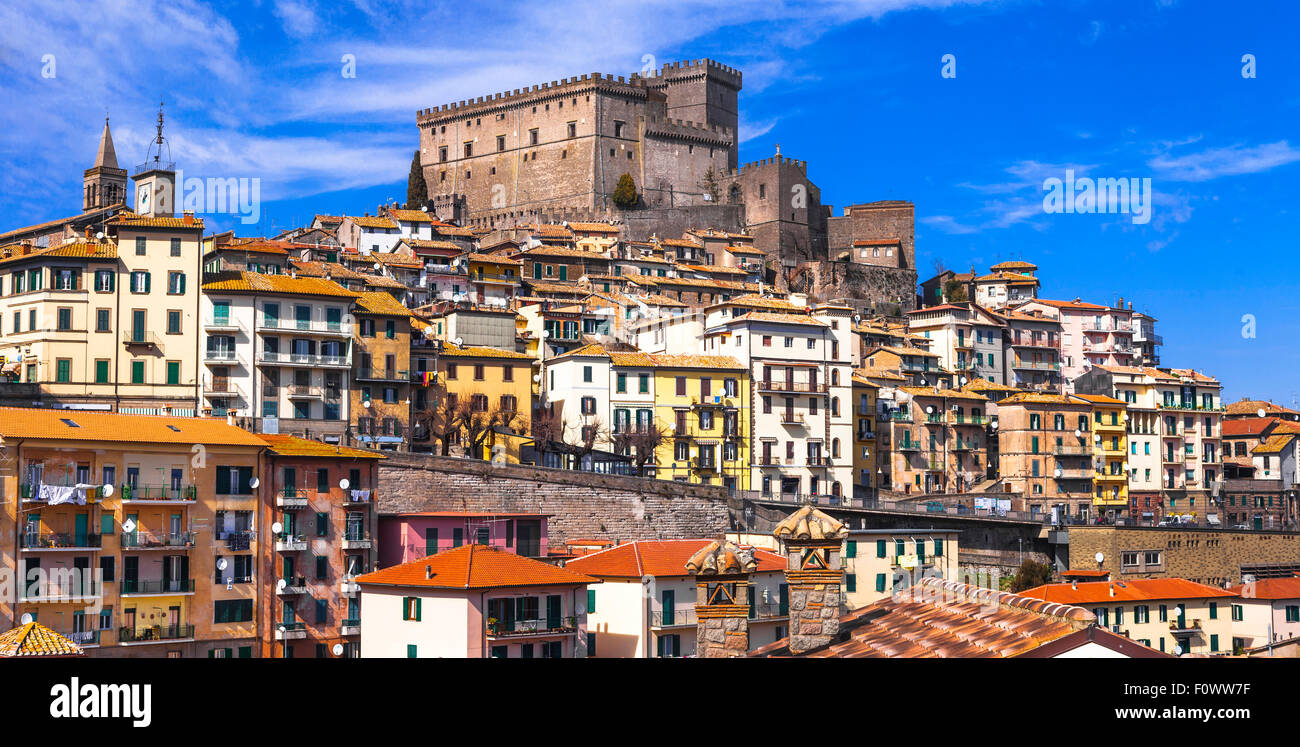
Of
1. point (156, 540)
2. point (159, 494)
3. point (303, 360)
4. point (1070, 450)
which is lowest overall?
point (156, 540)

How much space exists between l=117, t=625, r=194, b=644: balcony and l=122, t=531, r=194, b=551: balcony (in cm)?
240

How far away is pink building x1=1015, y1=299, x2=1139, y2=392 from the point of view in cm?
9762

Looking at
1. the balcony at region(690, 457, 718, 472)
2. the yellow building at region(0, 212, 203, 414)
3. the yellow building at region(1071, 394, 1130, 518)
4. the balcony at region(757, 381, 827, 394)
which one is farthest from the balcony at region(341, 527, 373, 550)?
the yellow building at region(1071, 394, 1130, 518)

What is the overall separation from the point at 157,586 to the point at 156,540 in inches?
54.0

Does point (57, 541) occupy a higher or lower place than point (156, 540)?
higher

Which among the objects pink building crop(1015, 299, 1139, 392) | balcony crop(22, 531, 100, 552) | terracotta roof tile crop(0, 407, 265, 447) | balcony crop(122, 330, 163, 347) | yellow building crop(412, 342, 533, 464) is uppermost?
pink building crop(1015, 299, 1139, 392)

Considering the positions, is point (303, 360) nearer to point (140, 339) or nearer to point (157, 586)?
point (140, 339)

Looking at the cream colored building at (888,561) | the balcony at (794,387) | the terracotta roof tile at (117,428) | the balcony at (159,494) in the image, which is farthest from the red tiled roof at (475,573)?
the balcony at (794,387)

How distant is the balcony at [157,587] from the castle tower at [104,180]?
63.7m

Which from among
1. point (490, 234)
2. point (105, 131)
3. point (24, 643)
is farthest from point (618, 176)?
point (24, 643)

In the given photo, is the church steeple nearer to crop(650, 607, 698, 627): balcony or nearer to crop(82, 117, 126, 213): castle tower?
crop(82, 117, 126, 213): castle tower

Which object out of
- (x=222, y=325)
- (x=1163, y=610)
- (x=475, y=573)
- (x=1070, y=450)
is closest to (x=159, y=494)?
(x=475, y=573)

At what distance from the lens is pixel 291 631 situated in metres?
44.1
